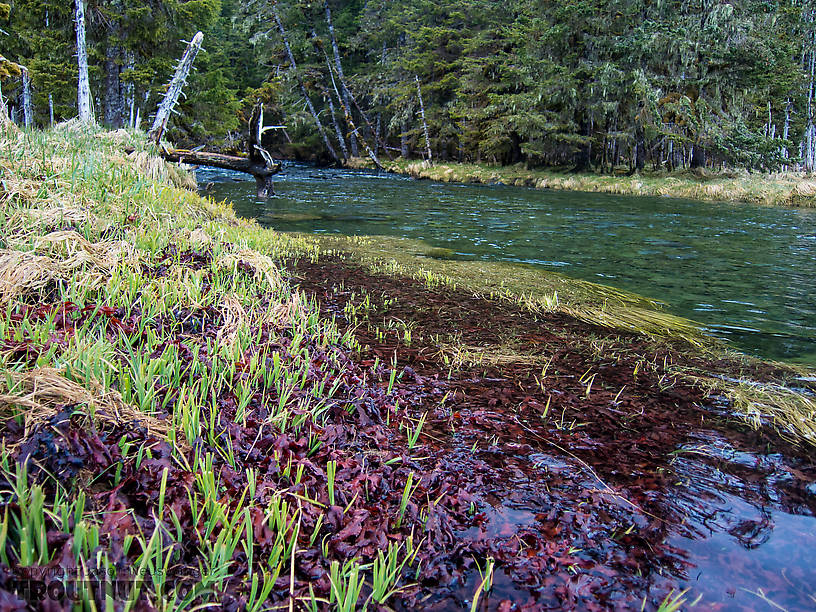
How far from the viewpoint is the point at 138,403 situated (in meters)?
2.42

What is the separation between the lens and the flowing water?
632 cm

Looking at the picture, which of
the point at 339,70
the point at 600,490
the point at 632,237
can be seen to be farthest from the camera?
the point at 339,70

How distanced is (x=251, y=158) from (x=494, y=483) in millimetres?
15097

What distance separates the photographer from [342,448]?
2.57 meters

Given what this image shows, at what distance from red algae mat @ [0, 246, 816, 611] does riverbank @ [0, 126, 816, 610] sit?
0.01 meters

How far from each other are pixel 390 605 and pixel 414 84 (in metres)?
36.9

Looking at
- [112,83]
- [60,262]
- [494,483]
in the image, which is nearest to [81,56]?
[112,83]

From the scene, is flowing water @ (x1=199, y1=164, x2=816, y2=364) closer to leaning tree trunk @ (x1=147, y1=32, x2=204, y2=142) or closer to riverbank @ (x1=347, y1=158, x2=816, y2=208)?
riverbank @ (x1=347, y1=158, x2=816, y2=208)

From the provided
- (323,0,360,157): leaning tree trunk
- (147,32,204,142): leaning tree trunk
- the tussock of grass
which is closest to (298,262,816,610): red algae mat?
the tussock of grass

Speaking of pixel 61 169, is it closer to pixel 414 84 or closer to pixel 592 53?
pixel 592 53

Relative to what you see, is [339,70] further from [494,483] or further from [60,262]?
[494,483]

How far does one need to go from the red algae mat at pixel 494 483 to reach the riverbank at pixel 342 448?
0.04ft

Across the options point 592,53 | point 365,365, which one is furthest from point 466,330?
point 592,53

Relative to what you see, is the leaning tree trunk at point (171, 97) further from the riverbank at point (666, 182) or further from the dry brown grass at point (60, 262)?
the riverbank at point (666, 182)
